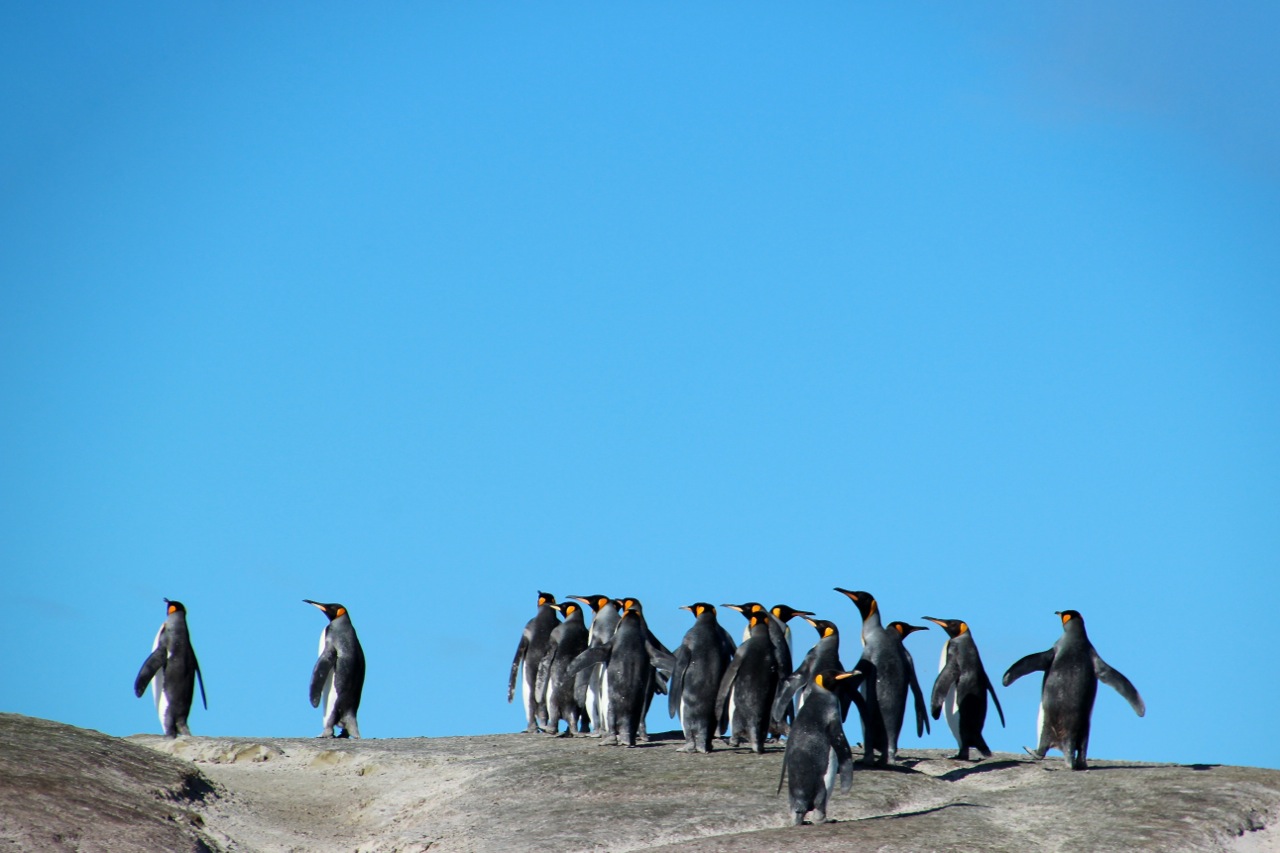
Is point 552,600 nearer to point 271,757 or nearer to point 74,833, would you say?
point 271,757

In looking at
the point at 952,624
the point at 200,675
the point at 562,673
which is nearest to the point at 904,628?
the point at 952,624

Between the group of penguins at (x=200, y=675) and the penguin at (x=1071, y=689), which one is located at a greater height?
the group of penguins at (x=200, y=675)

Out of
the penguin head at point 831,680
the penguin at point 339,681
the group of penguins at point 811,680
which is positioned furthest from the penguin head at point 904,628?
the penguin at point 339,681

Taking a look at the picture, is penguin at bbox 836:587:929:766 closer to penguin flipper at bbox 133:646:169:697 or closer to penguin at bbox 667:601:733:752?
penguin at bbox 667:601:733:752

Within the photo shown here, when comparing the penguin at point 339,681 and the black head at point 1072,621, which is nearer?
the black head at point 1072,621

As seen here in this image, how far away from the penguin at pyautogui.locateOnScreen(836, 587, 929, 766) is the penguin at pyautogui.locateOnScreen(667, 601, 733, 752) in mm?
1823

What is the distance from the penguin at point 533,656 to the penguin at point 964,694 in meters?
6.57

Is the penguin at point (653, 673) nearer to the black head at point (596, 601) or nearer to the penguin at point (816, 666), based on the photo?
the black head at point (596, 601)

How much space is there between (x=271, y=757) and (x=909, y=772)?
28.4 ft

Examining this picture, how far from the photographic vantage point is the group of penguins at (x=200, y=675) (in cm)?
2239

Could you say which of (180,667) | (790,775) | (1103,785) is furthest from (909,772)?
(180,667)

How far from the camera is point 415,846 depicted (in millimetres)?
15438

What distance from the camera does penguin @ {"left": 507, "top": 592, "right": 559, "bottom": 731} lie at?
23859mm

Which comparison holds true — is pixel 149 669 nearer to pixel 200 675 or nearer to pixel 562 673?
pixel 200 675
